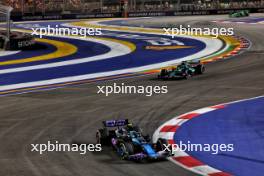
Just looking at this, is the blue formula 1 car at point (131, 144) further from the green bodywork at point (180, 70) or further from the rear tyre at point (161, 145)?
the green bodywork at point (180, 70)

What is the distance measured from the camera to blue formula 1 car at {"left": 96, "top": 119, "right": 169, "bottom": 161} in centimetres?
948

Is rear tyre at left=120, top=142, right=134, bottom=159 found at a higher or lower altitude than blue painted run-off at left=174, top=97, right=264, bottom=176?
higher

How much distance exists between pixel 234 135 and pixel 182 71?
876cm

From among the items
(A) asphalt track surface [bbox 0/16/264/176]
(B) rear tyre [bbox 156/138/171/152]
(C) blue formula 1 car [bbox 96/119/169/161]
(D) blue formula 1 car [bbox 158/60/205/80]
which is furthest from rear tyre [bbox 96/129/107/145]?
(D) blue formula 1 car [bbox 158/60/205/80]

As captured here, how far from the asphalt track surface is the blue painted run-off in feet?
2.67

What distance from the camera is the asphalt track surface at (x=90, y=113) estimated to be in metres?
9.14

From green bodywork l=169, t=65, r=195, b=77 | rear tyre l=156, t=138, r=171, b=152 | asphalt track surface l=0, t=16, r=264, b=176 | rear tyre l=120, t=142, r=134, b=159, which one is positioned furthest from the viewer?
green bodywork l=169, t=65, r=195, b=77

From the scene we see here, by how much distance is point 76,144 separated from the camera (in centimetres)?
1074

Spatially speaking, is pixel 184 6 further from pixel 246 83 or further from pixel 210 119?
pixel 210 119

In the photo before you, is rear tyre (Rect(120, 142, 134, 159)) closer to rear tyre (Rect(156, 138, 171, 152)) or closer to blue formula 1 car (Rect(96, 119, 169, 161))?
blue formula 1 car (Rect(96, 119, 169, 161))

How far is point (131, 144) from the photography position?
9773mm

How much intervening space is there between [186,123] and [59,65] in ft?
43.9

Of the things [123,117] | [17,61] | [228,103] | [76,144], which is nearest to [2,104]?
[123,117]

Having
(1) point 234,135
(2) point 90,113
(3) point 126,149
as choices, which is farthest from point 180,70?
(3) point 126,149
